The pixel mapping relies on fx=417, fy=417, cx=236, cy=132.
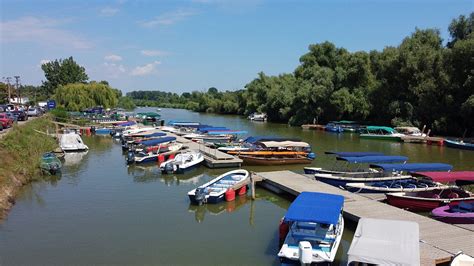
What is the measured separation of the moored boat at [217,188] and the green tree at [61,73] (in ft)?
292

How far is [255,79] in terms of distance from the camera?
11025cm

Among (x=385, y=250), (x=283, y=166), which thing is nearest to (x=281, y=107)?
(x=283, y=166)

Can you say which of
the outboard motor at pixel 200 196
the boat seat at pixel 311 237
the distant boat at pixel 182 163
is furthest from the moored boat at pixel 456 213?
the distant boat at pixel 182 163

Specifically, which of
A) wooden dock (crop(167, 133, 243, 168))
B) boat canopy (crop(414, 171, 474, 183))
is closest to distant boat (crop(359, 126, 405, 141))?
wooden dock (crop(167, 133, 243, 168))

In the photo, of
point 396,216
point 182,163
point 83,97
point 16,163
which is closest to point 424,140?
point 182,163

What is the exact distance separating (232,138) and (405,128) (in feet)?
75.0

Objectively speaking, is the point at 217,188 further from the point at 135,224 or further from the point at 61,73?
the point at 61,73

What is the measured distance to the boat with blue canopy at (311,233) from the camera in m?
12.2

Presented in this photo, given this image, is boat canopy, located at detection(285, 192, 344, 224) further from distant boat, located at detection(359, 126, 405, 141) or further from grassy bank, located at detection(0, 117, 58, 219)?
distant boat, located at detection(359, 126, 405, 141)

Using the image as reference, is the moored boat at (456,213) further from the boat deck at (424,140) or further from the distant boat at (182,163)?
the boat deck at (424,140)

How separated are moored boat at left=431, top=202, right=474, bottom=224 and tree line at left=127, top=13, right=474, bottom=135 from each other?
108ft

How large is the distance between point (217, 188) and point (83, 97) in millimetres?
57126

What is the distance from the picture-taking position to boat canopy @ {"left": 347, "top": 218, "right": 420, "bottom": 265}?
10.4 m

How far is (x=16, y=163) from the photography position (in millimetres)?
25000
